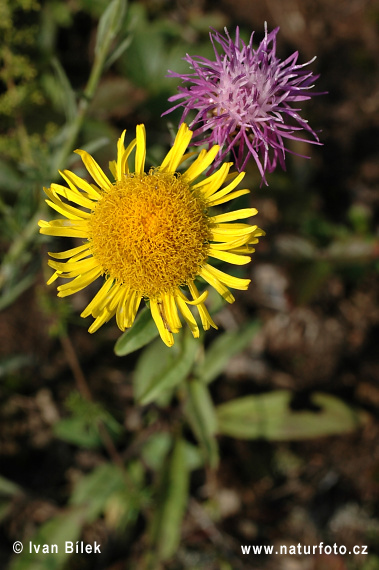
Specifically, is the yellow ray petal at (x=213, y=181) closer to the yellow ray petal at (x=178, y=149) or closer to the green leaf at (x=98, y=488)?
the yellow ray petal at (x=178, y=149)

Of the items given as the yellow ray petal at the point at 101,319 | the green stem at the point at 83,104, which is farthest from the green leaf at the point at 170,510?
the green stem at the point at 83,104

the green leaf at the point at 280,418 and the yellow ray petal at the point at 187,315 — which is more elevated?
the yellow ray petal at the point at 187,315

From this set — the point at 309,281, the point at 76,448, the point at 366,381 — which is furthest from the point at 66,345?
the point at 366,381

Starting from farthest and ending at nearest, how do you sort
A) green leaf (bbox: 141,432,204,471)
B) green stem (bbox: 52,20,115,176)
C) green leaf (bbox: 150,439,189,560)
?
green leaf (bbox: 141,432,204,471) → green leaf (bbox: 150,439,189,560) → green stem (bbox: 52,20,115,176)

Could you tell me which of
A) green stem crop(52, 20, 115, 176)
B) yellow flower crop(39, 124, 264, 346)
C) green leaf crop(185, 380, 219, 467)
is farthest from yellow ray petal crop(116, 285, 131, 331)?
green leaf crop(185, 380, 219, 467)

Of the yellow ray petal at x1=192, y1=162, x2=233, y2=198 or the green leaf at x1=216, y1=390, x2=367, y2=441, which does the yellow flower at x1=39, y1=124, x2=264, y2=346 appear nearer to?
the yellow ray petal at x1=192, y1=162, x2=233, y2=198

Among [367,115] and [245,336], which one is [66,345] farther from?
[367,115]

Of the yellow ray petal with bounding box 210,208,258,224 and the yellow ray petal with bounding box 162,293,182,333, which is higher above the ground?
the yellow ray petal with bounding box 210,208,258,224
